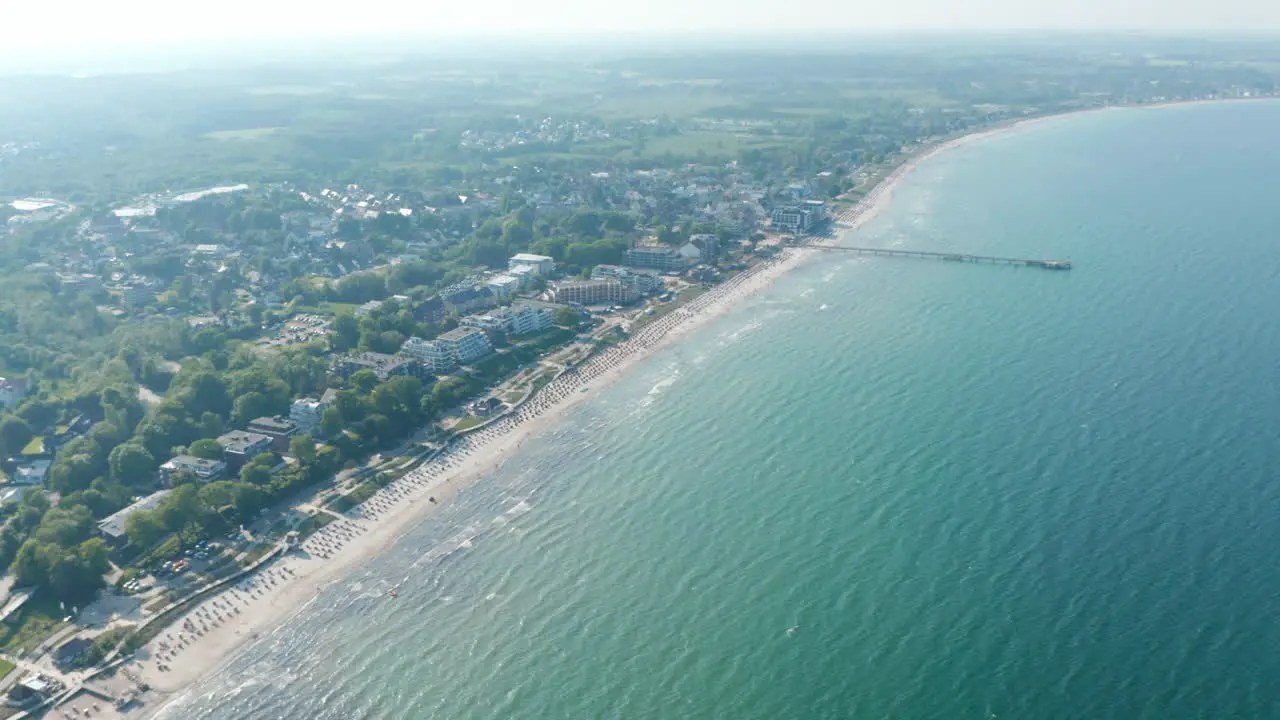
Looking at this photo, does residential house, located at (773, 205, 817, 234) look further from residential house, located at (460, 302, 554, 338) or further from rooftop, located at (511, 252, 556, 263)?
residential house, located at (460, 302, 554, 338)

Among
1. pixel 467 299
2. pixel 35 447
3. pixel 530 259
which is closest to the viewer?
pixel 35 447

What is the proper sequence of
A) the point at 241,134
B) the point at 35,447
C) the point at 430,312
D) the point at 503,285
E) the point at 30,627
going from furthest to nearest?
the point at 241,134, the point at 503,285, the point at 430,312, the point at 35,447, the point at 30,627

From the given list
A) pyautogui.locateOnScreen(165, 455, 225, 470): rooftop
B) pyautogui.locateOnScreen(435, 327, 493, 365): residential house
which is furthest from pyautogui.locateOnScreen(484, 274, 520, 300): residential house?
pyautogui.locateOnScreen(165, 455, 225, 470): rooftop

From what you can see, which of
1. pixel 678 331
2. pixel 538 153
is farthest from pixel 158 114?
pixel 678 331

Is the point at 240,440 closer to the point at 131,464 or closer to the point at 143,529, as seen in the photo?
the point at 131,464

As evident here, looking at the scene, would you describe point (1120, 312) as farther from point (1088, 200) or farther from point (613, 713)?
point (613, 713)

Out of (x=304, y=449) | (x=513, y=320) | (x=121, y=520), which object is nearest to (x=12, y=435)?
(x=121, y=520)
